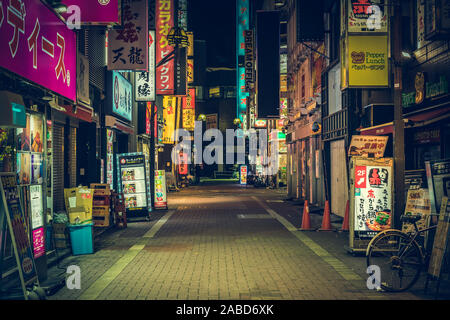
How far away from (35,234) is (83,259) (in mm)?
2336

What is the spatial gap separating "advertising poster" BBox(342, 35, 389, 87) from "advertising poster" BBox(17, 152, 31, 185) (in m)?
9.10

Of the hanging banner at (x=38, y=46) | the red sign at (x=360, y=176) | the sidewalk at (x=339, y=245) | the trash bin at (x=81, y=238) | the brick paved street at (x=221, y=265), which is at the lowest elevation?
the sidewalk at (x=339, y=245)

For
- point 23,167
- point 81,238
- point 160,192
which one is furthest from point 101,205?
point 160,192

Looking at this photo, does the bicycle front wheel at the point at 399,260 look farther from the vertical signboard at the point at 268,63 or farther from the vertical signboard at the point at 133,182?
the vertical signboard at the point at 268,63

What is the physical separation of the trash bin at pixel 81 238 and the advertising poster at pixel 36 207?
8.02ft

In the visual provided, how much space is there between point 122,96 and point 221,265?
11.1 metres

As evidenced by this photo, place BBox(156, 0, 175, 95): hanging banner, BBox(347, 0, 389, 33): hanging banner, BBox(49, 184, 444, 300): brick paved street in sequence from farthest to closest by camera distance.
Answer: BBox(156, 0, 175, 95): hanging banner < BBox(347, 0, 389, 33): hanging banner < BBox(49, 184, 444, 300): brick paved street

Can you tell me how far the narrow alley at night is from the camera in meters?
7.34

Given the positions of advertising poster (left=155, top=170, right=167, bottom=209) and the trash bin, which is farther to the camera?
advertising poster (left=155, top=170, right=167, bottom=209)

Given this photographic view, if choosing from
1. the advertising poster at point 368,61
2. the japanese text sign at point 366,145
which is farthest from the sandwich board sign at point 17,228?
the advertising poster at point 368,61

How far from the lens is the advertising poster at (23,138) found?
8010mm

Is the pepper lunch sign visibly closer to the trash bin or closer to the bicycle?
the trash bin

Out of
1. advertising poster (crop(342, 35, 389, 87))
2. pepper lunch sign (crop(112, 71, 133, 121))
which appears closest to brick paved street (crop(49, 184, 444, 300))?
advertising poster (crop(342, 35, 389, 87))

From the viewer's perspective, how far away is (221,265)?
9.60 meters
